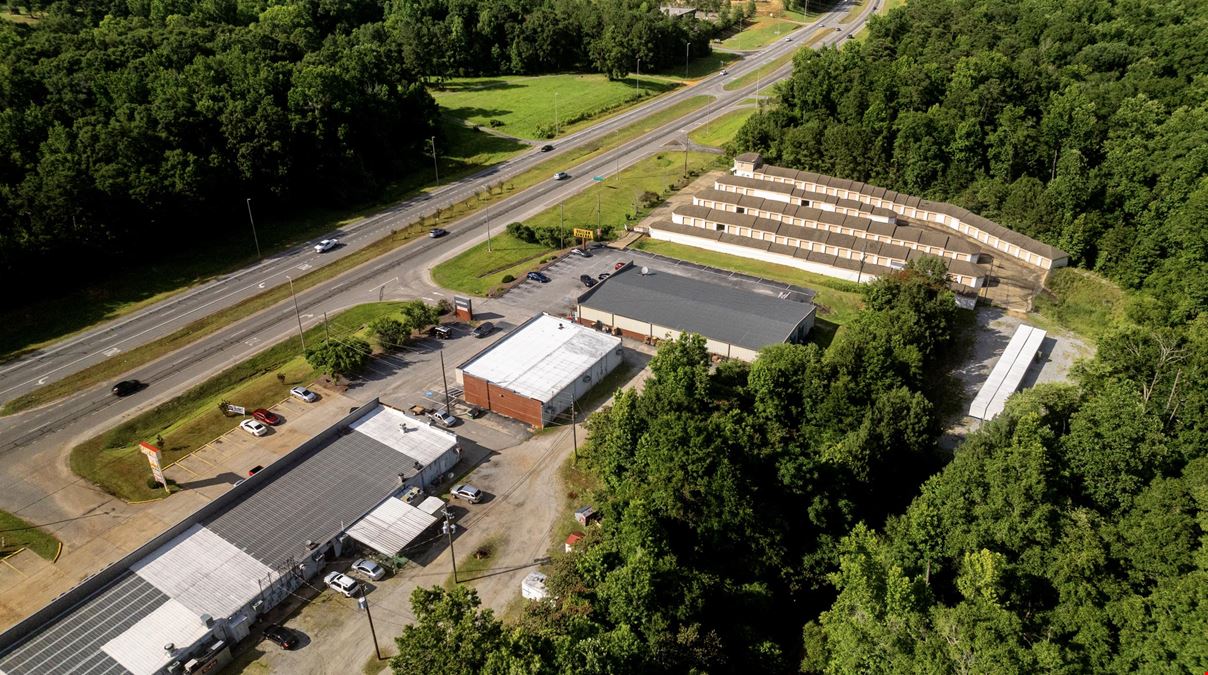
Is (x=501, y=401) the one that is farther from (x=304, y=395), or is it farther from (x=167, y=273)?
(x=167, y=273)

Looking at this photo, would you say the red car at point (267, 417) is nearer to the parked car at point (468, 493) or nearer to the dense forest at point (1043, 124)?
the parked car at point (468, 493)

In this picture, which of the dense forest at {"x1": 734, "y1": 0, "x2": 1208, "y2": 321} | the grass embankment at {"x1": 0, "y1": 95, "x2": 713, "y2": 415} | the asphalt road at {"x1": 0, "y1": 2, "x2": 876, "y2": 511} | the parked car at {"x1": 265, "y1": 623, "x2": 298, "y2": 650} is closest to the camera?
the parked car at {"x1": 265, "y1": 623, "x2": 298, "y2": 650}

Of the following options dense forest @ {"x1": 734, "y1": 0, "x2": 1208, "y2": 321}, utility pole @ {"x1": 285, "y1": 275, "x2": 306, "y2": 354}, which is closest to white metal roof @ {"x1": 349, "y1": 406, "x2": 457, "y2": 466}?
utility pole @ {"x1": 285, "y1": 275, "x2": 306, "y2": 354}

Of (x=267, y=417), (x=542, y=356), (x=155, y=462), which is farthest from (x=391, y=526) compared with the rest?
(x=542, y=356)

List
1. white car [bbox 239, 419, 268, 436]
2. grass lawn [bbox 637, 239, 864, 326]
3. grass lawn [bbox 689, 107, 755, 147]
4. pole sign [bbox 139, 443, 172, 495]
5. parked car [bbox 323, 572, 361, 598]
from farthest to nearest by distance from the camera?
1. grass lawn [bbox 689, 107, 755, 147]
2. grass lawn [bbox 637, 239, 864, 326]
3. white car [bbox 239, 419, 268, 436]
4. pole sign [bbox 139, 443, 172, 495]
5. parked car [bbox 323, 572, 361, 598]

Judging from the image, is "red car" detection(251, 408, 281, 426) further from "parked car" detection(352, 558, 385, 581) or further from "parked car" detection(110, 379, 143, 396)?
"parked car" detection(352, 558, 385, 581)

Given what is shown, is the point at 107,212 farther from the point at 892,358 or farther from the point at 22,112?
the point at 892,358
